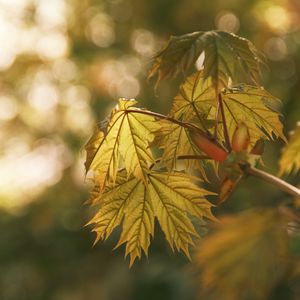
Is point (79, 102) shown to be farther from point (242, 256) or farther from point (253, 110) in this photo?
point (253, 110)

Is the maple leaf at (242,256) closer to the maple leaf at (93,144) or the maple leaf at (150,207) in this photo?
the maple leaf at (150,207)

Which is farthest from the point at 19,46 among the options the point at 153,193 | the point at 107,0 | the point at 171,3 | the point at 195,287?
the point at 153,193

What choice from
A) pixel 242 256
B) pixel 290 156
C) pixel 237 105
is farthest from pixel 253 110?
pixel 242 256

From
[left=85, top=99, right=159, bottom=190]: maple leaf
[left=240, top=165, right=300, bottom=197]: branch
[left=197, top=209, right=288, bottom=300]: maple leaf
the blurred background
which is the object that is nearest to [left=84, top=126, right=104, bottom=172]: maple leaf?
[left=85, top=99, right=159, bottom=190]: maple leaf

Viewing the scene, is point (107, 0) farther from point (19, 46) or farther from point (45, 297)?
point (45, 297)

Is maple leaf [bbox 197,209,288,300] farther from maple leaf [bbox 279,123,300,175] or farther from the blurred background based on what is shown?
the blurred background

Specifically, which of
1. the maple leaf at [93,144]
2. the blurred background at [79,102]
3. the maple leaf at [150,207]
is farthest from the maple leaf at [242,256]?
the blurred background at [79,102]

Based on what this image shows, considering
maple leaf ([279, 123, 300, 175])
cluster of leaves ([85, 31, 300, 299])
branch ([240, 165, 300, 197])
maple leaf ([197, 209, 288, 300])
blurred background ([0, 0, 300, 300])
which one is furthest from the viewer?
blurred background ([0, 0, 300, 300])
